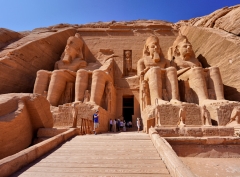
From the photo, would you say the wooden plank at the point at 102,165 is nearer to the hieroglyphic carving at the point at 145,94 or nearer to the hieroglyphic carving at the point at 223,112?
the hieroglyphic carving at the point at 223,112

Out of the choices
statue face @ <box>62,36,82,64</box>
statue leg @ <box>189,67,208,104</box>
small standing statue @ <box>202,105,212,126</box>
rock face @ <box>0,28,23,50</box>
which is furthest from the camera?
rock face @ <box>0,28,23,50</box>

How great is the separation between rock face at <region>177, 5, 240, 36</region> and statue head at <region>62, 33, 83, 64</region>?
8.90 m

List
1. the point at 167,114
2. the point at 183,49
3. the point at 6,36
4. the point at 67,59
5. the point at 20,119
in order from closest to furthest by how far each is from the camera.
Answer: the point at 20,119 < the point at 167,114 < the point at 67,59 < the point at 183,49 < the point at 6,36

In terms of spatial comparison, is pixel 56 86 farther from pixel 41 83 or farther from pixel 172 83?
pixel 172 83

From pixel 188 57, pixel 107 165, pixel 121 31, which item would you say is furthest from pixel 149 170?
pixel 121 31

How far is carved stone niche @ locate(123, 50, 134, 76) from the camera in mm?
12175

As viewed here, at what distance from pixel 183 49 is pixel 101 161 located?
895cm

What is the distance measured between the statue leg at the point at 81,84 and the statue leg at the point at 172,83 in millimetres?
3820

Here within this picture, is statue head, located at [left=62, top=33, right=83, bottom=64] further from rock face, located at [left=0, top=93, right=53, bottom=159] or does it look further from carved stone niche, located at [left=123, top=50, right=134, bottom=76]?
rock face, located at [left=0, top=93, right=53, bottom=159]

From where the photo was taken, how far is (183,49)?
10117 mm

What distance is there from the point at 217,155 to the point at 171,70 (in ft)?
15.4

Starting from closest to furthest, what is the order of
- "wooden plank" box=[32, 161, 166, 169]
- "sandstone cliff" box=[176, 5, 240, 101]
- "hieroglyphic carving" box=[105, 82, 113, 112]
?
"wooden plank" box=[32, 161, 166, 169] → "sandstone cliff" box=[176, 5, 240, 101] → "hieroglyphic carving" box=[105, 82, 113, 112]

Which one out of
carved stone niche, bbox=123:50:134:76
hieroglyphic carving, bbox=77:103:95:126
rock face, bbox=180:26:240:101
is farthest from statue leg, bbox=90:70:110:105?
rock face, bbox=180:26:240:101

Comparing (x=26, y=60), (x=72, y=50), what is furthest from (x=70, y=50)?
(x=26, y=60)
